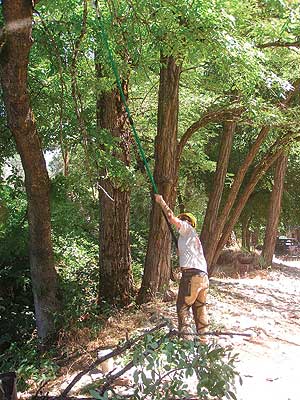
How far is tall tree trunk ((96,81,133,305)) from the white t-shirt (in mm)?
2829

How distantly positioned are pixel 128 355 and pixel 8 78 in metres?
3.67

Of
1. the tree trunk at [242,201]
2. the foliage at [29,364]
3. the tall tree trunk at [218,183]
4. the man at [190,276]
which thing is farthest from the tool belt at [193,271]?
the tree trunk at [242,201]

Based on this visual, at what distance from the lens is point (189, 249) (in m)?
6.35

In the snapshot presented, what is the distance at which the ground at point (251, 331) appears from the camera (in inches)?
218

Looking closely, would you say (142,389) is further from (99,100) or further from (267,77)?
(99,100)

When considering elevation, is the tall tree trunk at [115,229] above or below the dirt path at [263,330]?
above

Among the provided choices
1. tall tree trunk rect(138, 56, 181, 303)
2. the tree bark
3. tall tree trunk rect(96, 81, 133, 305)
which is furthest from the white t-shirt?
the tree bark

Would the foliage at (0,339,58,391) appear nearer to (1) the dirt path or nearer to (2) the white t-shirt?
(2) the white t-shirt

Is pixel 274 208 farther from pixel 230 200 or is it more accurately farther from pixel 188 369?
pixel 188 369

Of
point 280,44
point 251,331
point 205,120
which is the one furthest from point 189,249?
point 280,44

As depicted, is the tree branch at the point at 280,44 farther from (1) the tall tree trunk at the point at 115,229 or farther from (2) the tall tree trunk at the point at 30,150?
(2) the tall tree trunk at the point at 30,150

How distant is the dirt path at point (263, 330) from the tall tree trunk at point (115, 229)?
72.2 inches

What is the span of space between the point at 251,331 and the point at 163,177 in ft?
10.4

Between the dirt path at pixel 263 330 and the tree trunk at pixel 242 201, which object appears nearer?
the dirt path at pixel 263 330
